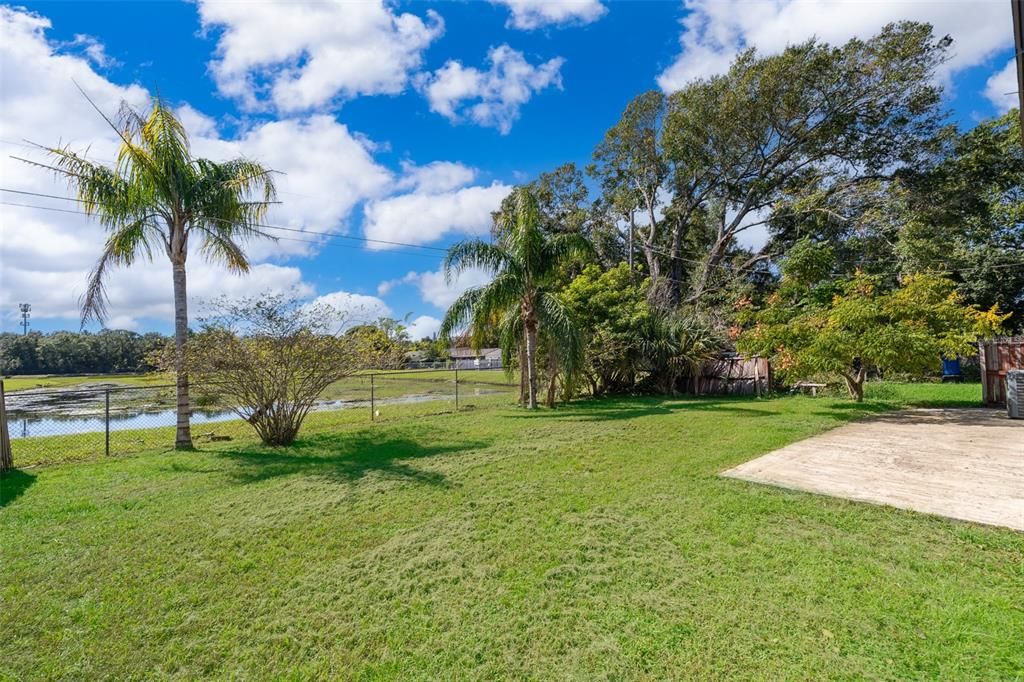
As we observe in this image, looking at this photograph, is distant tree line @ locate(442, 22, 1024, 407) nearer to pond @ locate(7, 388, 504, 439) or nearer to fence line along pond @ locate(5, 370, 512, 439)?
fence line along pond @ locate(5, 370, 512, 439)

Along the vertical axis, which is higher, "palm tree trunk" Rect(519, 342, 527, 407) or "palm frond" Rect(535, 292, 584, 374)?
"palm frond" Rect(535, 292, 584, 374)

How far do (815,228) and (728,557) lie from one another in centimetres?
2316

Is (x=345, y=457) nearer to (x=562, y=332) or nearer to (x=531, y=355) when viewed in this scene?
(x=531, y=355)

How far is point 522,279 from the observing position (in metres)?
11.0

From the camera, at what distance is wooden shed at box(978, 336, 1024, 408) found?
9539 mm

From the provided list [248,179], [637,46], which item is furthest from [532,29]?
[248,179]

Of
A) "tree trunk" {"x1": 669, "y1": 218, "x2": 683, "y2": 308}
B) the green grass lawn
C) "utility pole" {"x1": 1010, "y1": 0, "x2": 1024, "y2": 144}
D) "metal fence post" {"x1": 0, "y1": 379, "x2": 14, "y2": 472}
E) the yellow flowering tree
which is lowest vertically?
the green grass lawn

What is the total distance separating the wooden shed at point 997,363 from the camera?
9539 mm

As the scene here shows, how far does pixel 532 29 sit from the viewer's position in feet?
35.5

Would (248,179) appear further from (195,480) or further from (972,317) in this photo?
(972,317)

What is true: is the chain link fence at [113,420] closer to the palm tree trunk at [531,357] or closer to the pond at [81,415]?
the pond at [81,415]

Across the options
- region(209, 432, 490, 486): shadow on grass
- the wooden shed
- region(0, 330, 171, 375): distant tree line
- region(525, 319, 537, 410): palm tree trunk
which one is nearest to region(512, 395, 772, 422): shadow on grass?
region(525, 319, 537, 410): palm tree trunk

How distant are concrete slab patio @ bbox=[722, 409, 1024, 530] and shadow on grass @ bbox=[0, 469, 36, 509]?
754 cm

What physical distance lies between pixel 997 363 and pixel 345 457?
1327 centimetres
